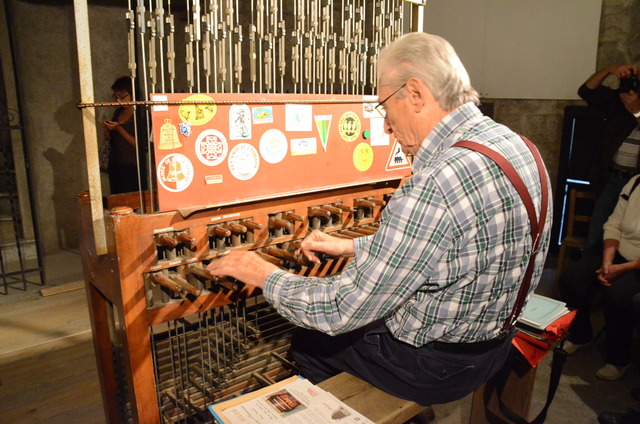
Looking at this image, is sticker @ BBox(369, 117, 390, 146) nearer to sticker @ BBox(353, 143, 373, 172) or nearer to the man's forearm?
sticker @ BBox(353, 143, 373, 172)

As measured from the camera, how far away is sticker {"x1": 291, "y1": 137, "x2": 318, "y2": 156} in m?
2.06

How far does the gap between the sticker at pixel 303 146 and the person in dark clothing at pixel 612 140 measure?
2533mm

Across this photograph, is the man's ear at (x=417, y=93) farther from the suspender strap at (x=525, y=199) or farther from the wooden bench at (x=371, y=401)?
the wooden bench at (x=371, y=401)

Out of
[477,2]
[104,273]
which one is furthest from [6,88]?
[477,2]

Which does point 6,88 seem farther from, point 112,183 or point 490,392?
point 490,392

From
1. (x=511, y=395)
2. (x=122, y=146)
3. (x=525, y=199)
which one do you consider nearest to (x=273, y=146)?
(x=525, y=199)

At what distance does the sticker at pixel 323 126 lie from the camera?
84.2 inches

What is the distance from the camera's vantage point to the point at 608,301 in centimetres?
307

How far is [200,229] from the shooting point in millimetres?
1787

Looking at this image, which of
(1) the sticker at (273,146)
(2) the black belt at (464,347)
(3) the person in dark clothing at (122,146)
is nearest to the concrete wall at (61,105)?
(3) the person in dark clothing at (122,146)

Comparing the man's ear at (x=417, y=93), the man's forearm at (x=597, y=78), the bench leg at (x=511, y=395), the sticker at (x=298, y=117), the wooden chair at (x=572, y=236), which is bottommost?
the bench leg at (x=511, y=395)

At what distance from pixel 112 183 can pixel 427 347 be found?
404 centimetres

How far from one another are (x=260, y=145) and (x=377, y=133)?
27.7 inches

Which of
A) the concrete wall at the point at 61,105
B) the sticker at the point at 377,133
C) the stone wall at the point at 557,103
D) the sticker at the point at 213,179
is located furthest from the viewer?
the concrete wall at the point at 61,105
